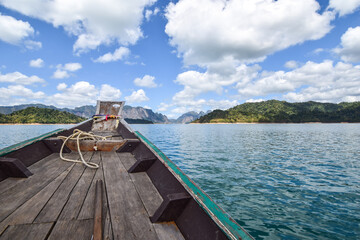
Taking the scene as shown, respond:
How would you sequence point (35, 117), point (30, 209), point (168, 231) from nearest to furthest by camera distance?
1. point (168, 231)
2. point (30, 209)
3. point (35, 117)

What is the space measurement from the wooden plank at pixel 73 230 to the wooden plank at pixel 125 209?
0.24 meters

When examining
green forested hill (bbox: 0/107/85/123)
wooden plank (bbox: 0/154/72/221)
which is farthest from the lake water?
green forested hill (bbox: 0/107/85/123)

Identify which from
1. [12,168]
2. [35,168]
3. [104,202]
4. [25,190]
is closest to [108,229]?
[104,202]

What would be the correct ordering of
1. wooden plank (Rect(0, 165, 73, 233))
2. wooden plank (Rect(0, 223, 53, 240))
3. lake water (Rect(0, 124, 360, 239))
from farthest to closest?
lake water (Rect(0, 124, 360, 239))
wooden plank (Rect(0, 165, 73, 233))
wooden plank (Rect(0, 223, 53, 240))

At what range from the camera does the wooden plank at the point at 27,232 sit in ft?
5.37

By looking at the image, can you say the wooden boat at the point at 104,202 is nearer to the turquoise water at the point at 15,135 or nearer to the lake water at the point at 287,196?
the lake water at the point at 287,196

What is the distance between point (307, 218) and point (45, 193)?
19.3 feet

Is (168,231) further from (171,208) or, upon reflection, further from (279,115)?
(279,115)

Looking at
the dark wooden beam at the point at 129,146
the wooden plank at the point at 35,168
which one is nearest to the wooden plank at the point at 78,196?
the wooden plank at the point at 35,168

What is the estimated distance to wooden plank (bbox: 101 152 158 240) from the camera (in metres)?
1.76

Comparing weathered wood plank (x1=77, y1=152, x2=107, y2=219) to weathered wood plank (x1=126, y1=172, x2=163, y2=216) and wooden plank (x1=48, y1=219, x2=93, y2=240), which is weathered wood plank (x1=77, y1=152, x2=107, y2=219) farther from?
weathered wood plank (x1=126, y1=172, x2=163, y2=216)

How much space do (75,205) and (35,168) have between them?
1.96 metres

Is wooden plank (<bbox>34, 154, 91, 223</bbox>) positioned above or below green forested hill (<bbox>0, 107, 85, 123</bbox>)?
below

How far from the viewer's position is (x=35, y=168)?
3.44 meters
